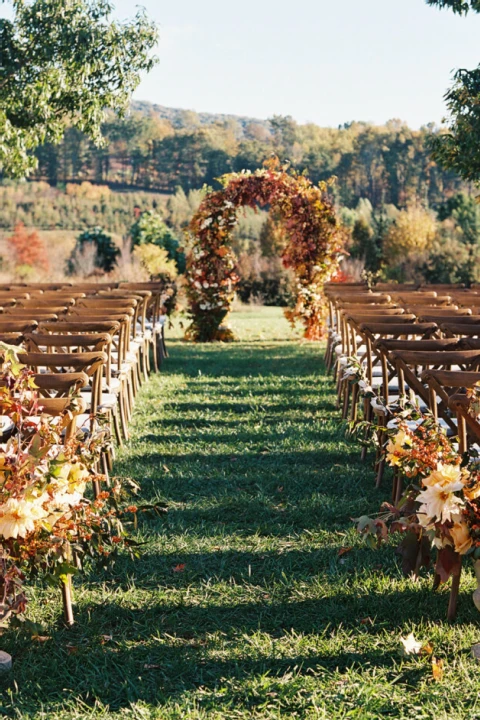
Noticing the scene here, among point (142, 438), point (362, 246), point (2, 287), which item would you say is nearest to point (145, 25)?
point (2, 287)

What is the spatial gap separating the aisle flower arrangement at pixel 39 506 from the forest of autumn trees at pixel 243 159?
213 feet

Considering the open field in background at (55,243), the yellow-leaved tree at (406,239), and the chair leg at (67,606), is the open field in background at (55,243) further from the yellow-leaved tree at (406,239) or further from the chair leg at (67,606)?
the chair leg at (67,606)

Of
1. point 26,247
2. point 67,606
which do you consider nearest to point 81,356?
point 67,606

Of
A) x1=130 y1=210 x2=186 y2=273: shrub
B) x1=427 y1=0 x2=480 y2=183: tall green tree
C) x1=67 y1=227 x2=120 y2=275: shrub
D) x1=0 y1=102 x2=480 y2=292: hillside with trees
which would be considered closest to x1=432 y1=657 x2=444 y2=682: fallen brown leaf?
x1=427 y1=0 x2=480 y2=183: tall green tree

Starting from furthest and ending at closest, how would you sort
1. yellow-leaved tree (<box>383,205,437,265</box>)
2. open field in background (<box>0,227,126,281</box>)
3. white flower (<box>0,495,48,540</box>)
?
1. open field in background (<box>0,227,126,281</box>)
2. yellow-leaved tree (<box>383,205,437,265</box>)
3. white flower (<box>0,495,48,540</box>)

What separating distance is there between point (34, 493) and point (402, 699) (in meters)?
1.48

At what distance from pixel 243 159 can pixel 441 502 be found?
68.6 metres

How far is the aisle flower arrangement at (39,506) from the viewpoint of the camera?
116 inches

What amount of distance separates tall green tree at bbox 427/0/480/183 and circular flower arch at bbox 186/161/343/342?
2623 mm

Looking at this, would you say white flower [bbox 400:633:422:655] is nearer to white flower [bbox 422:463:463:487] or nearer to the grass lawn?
the grass lawn

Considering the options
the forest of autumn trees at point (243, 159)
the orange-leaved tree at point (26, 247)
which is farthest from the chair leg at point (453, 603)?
the forest of autumn trees at point (243, 159)

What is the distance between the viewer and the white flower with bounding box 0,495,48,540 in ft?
9.50

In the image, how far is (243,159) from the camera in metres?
69.4

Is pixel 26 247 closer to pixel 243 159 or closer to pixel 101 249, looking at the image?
pixel 101 249
